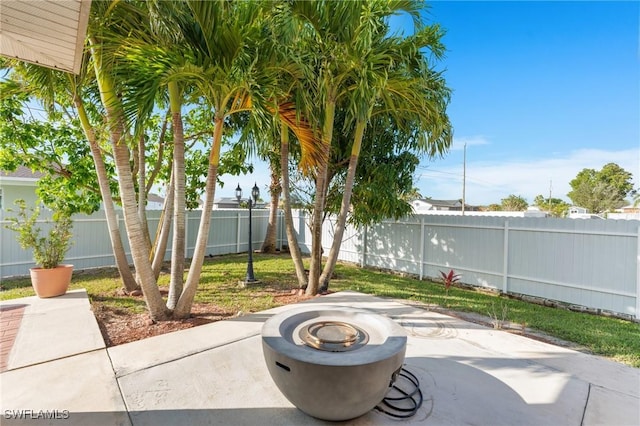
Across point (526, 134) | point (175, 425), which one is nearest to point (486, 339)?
point (175, 425)

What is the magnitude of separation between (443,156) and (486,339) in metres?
3.92

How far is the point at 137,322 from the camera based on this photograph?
4496 millimetres

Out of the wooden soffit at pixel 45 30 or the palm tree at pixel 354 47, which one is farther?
the palm tree at pixel 354 47

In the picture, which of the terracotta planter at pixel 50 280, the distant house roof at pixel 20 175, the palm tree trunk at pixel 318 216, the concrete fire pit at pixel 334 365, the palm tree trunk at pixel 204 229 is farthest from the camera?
the distant house roof at pixel 20 175

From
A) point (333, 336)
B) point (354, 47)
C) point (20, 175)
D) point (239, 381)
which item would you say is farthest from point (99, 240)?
point (333, 336)

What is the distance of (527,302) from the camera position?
6531mm

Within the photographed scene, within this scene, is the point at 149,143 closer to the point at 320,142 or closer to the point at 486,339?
the point at 320,142

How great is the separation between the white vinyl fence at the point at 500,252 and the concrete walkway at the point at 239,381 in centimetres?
287

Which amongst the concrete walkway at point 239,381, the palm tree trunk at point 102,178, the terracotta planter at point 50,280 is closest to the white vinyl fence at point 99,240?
the terracotta planter at point 50,280

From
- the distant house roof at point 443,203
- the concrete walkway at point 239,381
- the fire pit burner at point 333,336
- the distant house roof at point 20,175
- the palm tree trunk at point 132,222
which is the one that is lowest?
the concrete walkway at point 239,381

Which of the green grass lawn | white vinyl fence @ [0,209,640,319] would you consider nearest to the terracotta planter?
the green grass lawn

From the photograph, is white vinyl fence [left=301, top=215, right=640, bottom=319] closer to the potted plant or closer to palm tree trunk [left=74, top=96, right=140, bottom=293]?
palm tree trunk [left=74, top=96, right=140, bottom=293]

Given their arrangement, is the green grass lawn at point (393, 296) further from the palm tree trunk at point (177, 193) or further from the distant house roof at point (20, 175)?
the distant house roof at point (20, 175)

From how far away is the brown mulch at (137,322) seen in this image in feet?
13.3
